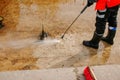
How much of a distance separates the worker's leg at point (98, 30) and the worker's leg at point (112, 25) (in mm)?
201

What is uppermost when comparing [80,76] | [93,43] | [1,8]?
[1,8]

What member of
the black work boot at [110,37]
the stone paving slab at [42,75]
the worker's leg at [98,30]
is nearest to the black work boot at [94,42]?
the worker's leg at [98,30]

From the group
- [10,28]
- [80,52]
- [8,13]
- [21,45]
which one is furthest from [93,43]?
[8,13]

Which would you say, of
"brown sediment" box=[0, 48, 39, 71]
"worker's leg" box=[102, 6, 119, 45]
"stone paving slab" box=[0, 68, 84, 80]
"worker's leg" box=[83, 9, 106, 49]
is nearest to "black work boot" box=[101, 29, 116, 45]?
"worker's leg" box=[102, 6, 119, 45]

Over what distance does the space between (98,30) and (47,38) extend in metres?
1.13

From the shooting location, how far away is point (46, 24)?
19.6 feet

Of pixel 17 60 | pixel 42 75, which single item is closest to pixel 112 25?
pixel 42 75

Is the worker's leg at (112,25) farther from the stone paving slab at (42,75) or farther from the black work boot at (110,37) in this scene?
the stone paving slab at (42,75)

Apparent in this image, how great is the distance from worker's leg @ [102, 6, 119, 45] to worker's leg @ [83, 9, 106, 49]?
20cm

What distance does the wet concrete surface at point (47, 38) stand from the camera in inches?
Result: 189

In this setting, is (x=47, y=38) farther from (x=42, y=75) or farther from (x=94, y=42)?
(x=42, y=75)

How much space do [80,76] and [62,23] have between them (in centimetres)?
198

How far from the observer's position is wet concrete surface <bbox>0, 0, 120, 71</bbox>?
15.8ft

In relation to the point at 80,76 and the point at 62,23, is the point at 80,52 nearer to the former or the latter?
the point at 80,76
